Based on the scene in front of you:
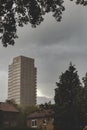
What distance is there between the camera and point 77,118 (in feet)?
201

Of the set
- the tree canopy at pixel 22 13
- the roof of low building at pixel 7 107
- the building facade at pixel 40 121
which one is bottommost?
the tree canopy at pixel 22 13

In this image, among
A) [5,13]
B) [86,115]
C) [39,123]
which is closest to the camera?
[5,13]

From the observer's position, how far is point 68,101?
64.2m

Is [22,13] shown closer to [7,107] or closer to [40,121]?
[40,121]

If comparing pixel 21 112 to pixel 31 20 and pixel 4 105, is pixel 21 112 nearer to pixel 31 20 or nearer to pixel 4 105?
pixel 4 105

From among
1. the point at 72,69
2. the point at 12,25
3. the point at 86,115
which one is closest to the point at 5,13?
the point at 12,25

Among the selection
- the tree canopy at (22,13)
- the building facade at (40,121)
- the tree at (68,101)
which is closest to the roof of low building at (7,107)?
the building facade at (40,121)

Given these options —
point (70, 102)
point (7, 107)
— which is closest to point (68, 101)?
point (70, 102)

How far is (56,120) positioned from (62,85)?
5.84 meters

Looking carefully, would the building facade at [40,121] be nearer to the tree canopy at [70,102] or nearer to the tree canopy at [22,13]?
the tree canopy at [70,102]

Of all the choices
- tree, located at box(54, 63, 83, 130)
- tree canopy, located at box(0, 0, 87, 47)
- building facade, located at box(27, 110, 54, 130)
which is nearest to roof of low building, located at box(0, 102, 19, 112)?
building facade, located at box(27, 110, 54, 130)

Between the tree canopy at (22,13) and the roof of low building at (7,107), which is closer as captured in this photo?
the tree canopy at (22,13)

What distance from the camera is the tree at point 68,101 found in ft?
200

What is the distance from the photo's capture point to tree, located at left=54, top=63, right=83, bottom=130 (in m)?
61.1
